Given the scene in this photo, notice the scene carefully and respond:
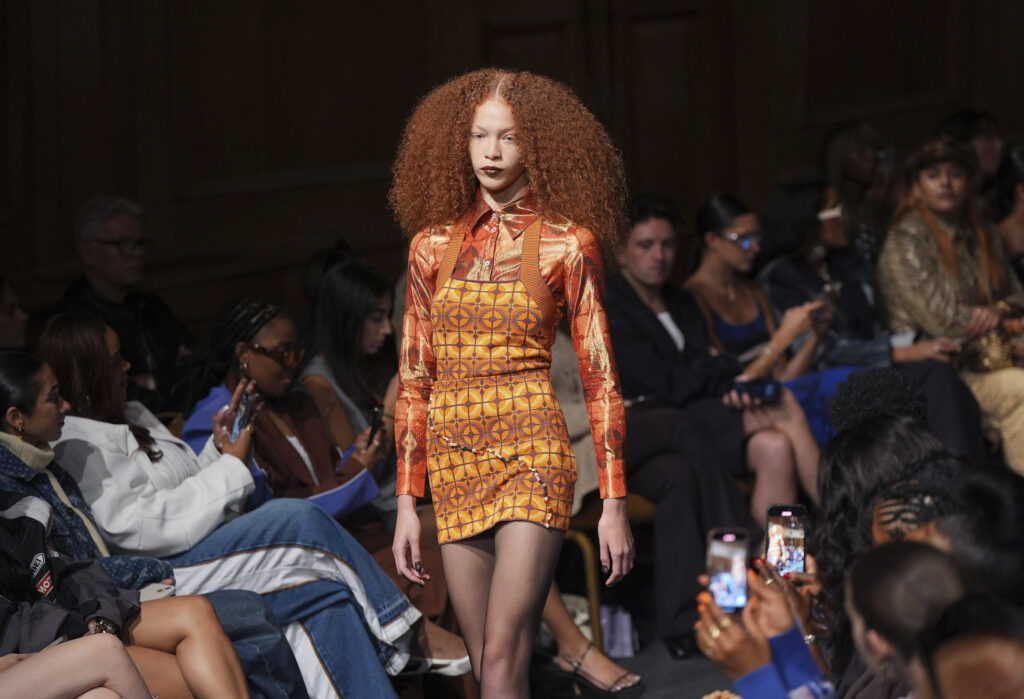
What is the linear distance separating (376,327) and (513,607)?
5.59 ft

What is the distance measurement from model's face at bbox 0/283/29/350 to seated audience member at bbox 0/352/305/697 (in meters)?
0.65

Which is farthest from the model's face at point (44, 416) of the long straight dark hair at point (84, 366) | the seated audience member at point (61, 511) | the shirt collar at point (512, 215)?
the shirt collar at point (512, 215)

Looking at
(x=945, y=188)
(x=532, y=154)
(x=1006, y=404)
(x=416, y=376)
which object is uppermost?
(x=532, y=154)

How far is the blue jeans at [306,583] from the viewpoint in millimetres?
3172

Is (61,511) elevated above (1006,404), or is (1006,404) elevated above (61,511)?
(61,511)

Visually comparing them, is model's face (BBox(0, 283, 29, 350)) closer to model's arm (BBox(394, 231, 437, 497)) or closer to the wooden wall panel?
the wooden wall panel

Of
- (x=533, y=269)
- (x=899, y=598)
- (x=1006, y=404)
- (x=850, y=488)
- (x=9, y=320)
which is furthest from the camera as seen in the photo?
(x=1006, y=404)

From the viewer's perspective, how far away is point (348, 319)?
3.88m

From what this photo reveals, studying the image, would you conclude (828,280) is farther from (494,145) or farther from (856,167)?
(494,145)

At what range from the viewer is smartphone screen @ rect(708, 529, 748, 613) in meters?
2.71

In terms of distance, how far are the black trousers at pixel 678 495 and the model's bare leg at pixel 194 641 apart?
1.43 meters

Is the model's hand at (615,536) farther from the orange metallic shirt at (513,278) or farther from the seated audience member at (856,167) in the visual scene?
the seated audience member at (856,167)

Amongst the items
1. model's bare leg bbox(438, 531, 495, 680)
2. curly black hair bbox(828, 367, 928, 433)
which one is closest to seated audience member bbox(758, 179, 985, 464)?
curly black hair bbox(828, 367, 928, 433)

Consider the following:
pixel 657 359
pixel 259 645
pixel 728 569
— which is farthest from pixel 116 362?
pixel 657 359
